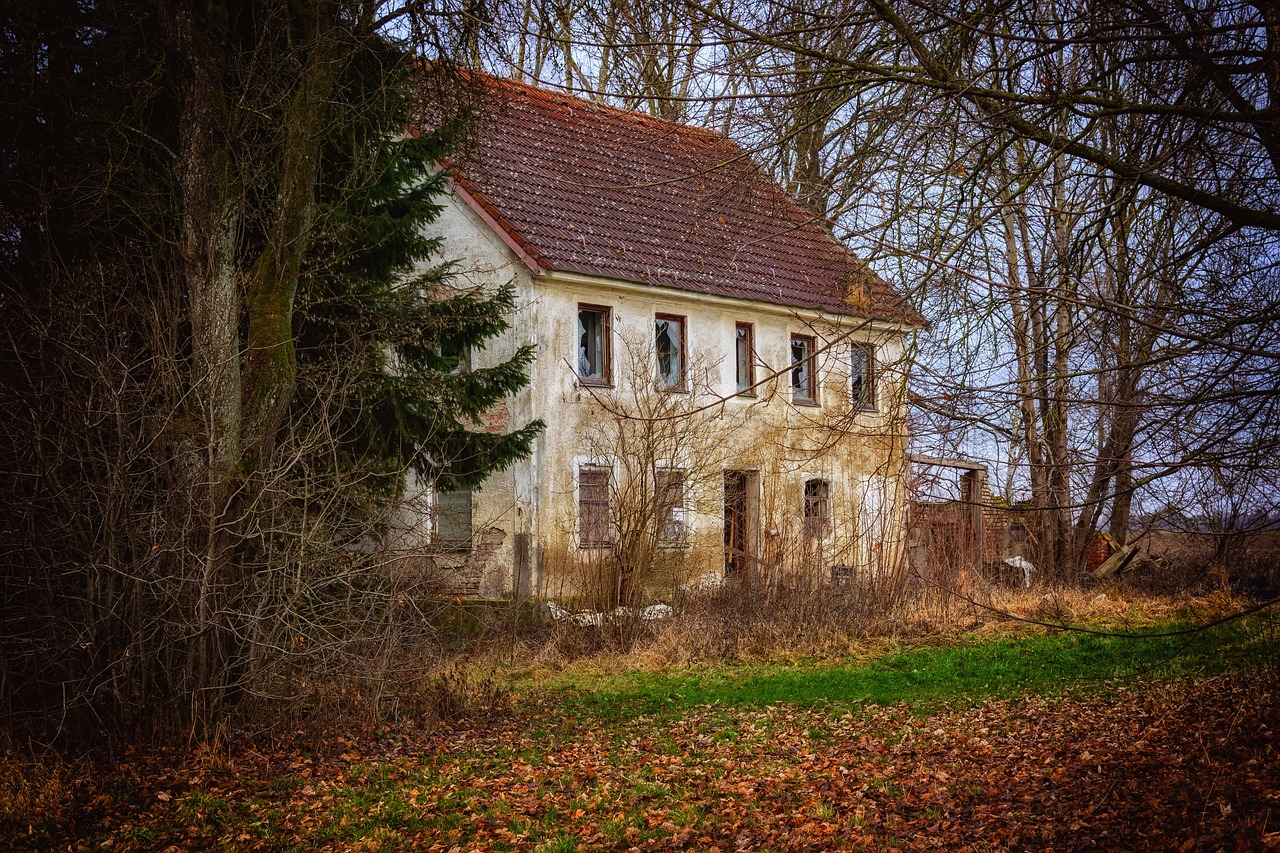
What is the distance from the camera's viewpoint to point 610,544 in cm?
1516

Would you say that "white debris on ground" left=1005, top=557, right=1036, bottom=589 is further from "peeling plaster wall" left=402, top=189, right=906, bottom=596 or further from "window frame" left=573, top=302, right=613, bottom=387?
"window frame" left=573, top=302, right=613, bottom=387

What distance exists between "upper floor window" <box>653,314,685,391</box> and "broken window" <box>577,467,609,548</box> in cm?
250

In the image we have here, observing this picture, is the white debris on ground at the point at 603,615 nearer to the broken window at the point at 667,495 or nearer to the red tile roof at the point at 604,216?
the broken window at the point at 667,495

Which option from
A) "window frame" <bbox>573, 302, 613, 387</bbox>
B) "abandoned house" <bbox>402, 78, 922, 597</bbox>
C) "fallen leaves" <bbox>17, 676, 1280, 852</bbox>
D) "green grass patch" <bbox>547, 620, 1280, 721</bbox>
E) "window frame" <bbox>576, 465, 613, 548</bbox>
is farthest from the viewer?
"window frame" <bbox>573, 302, 613, 387</bbox>

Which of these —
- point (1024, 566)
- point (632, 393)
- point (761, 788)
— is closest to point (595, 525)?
point (632, 393)

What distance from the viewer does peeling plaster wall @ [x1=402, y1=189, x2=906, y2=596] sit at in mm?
16406

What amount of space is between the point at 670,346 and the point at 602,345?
4.79 ft

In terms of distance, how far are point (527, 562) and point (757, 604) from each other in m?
4.75

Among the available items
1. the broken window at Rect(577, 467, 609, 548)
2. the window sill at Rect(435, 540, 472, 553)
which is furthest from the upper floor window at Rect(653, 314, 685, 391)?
the window sill at Rect(435, 540, 472, 553)

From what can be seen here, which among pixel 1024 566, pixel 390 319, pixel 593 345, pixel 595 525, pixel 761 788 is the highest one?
pixel 593 345

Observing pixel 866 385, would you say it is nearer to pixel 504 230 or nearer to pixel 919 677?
pixel 919 677

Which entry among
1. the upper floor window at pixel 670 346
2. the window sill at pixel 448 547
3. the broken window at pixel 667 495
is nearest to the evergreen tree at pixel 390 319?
the window sill at pixel 448 547

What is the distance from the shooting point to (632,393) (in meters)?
19.9

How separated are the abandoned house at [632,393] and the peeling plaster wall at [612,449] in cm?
4
